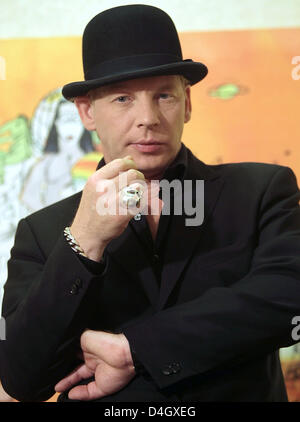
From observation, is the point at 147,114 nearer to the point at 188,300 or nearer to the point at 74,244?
the point at 74,244

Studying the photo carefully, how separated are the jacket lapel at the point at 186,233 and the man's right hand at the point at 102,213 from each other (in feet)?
0.58

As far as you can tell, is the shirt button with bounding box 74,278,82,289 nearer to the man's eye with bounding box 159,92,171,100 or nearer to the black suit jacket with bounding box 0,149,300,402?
the black suit jacket with bounding box 0,149,300,402

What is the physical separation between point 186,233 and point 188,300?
0.17 meters

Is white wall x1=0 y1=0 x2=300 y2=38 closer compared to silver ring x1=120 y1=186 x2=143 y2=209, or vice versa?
silver ring x1=120 y1=186 x2=143 y2=209

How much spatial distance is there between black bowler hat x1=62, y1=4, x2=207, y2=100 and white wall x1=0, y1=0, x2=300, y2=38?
0.67m

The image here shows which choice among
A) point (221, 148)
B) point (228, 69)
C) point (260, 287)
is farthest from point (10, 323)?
point (228, 69)

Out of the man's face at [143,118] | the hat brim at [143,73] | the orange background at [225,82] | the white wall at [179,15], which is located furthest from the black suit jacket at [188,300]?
the white wall at [179,15]

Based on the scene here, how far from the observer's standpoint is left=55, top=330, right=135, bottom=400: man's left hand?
1.04 meters

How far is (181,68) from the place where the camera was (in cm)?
115

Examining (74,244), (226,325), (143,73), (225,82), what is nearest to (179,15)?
(225,82)

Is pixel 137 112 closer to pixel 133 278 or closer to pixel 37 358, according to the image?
pixel 133 278

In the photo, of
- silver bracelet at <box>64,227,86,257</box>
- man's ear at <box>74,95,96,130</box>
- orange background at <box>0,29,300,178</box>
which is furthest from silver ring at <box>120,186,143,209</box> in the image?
orange background at <box>0,29,300,178</box>

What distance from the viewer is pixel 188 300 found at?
1.15m
